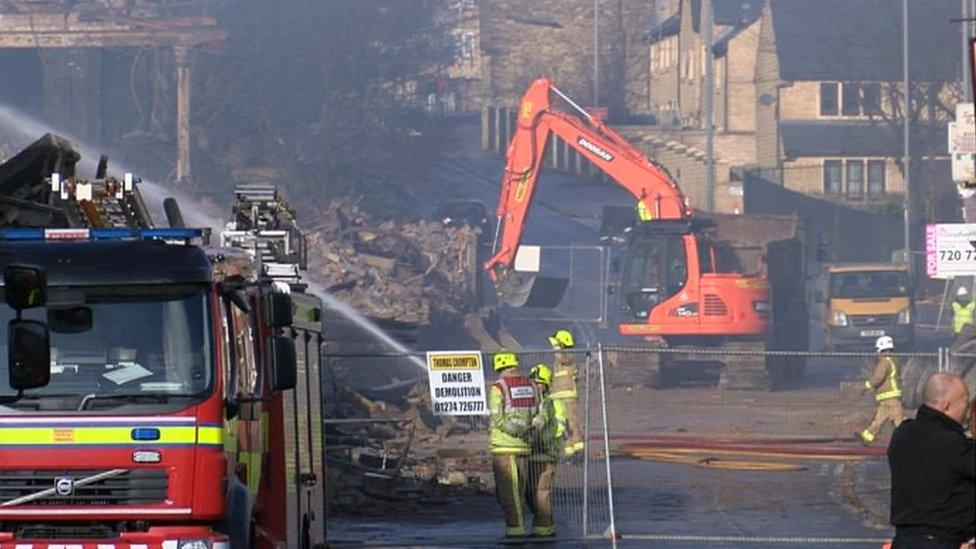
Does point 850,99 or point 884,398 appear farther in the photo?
point 850,99

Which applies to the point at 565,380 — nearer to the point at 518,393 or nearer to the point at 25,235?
the point at 518,393

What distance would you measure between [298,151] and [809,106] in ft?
81.2

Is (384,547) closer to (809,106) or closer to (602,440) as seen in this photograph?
(602,440)

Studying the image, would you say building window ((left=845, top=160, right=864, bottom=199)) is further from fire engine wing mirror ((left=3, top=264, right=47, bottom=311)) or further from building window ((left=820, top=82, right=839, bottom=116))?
fire engine wing mirror ((left=3, top=264, right=47, bottom=311))

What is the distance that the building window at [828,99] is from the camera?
76.0 meters

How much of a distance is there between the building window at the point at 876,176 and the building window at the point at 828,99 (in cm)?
304

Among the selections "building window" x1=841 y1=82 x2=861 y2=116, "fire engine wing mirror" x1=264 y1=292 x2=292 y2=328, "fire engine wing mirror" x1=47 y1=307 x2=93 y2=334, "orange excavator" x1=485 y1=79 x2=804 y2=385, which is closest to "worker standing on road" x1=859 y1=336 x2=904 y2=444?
"fire engine wing mirror" x1=264 y1=292 x2=292 y2=328

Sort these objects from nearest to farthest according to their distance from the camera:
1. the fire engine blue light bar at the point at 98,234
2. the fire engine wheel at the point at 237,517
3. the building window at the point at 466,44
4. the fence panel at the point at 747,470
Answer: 1. the fire engine wheel at the point at 237,517
2. the fire engine blue light bar at the point at 98,234
3. the fence panel at the point at 747,470
4. the building window at the point at 466,44

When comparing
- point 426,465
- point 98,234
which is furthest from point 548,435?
point 98,234

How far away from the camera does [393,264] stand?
45500mm

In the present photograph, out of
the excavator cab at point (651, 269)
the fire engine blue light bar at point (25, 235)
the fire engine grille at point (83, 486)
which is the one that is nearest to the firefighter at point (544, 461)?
the fire engine blue light bar at point (25, 235)

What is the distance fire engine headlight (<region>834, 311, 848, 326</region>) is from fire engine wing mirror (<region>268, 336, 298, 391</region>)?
33382 mm

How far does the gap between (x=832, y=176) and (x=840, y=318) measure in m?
31.8

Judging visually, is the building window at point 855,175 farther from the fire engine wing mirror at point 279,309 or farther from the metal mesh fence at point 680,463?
the fire engine wing mirror at point 279,309
